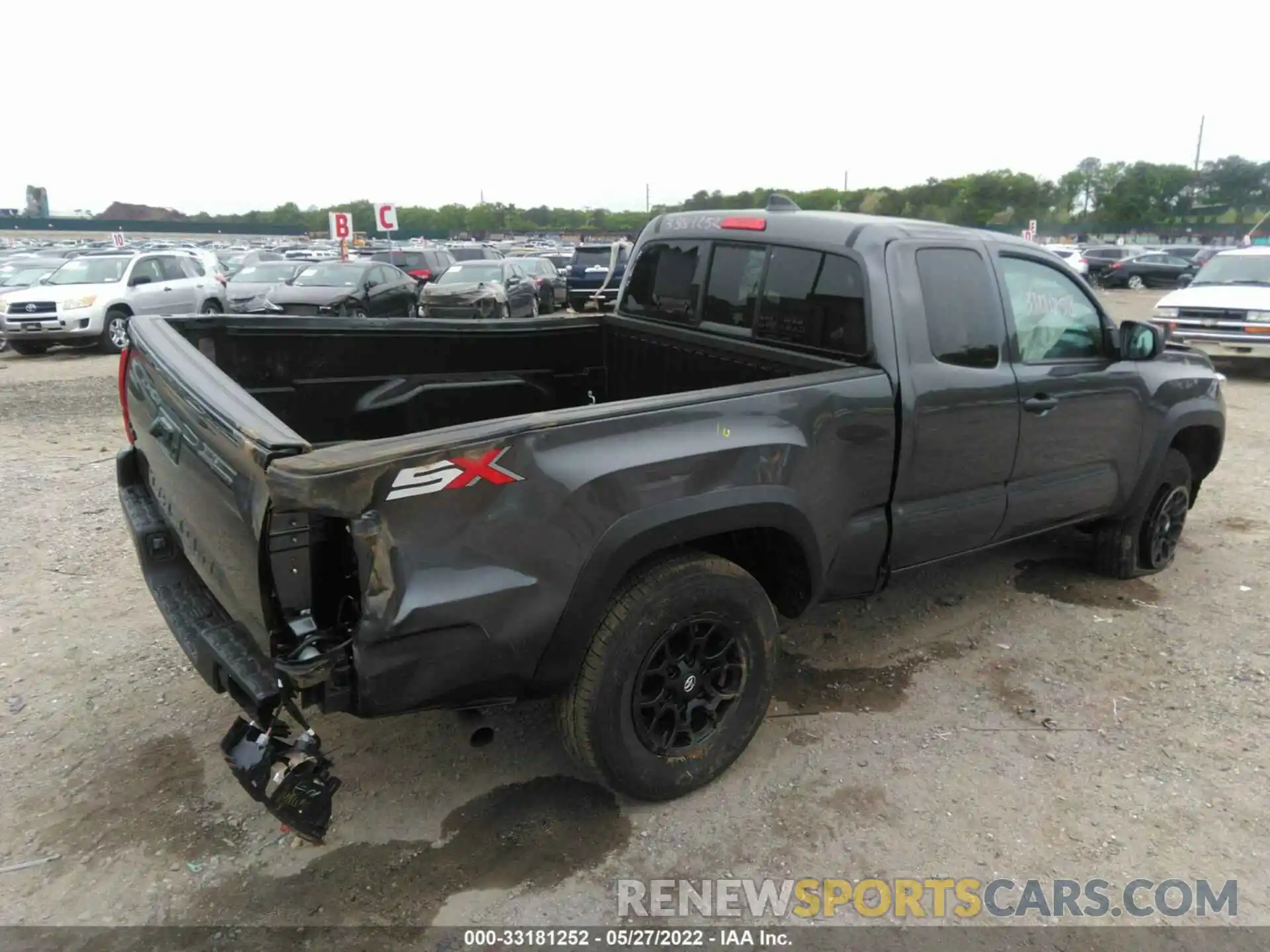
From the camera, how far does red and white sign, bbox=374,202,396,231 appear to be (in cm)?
2594

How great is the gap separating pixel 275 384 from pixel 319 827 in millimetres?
2358

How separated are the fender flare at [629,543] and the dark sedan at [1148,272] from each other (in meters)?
35.2

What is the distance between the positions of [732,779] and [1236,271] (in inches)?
550

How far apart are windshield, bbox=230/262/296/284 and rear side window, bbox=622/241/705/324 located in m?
14.5

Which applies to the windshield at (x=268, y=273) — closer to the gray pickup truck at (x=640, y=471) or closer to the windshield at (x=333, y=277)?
the windshield at (x=333, y=277)

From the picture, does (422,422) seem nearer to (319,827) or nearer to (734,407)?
(734,407)

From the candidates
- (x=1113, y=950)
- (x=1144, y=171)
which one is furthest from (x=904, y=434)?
(x=1144, y=171)

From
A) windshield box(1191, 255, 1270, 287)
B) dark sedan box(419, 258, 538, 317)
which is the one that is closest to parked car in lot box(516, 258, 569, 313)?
dark sedan box(419, 258, 538, 317)

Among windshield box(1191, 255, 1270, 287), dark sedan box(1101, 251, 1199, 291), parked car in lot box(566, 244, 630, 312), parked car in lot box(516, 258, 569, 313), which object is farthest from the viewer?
dark sedan box(1101, 251, 1199, 291)

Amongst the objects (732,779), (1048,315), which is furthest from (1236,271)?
(732,779)

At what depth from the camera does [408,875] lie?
2736 mm

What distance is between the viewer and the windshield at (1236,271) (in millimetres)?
12828

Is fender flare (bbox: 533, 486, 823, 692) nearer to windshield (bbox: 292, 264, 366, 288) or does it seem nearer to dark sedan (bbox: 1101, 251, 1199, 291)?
windshield (bbox: 292, 264, 366, 288)

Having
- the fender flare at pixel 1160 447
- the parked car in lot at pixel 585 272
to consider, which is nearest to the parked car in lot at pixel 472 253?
the parked car in lot at pixel 585 272
